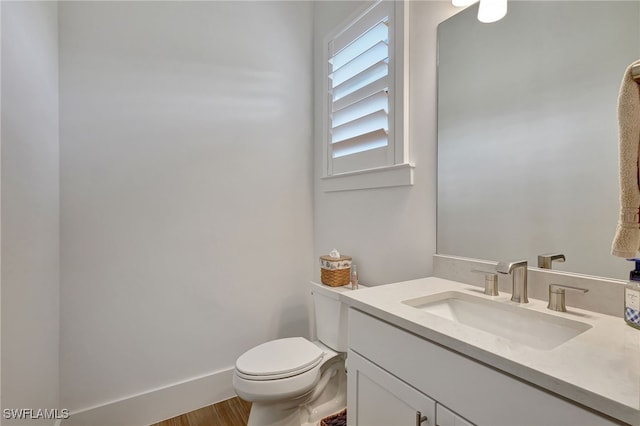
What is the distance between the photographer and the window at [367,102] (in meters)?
1.47

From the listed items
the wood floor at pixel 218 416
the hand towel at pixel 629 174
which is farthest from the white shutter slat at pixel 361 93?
the wood floor at pixel 218 416

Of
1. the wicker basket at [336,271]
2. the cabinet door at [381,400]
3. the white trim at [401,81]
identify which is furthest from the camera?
the wicker basket at [336,271]

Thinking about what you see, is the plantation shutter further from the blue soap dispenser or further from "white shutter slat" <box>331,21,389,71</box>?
the blue soap dispenser

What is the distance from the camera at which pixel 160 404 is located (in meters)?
1.63

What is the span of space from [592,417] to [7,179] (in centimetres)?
150

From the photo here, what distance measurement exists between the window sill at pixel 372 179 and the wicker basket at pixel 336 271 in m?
0.45

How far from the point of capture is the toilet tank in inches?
60.2

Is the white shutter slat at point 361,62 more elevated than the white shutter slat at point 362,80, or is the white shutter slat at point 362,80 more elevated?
the white shutter slat at point 361,62

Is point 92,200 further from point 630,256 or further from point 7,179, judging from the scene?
point 630,256

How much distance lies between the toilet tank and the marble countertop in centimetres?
63

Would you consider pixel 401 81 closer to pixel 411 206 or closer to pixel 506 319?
pixel 411 206

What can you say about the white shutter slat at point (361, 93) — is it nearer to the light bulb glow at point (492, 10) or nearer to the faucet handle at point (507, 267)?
the light bulb glow at point (492, 10)

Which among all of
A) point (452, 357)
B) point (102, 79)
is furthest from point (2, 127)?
point (452, 357)

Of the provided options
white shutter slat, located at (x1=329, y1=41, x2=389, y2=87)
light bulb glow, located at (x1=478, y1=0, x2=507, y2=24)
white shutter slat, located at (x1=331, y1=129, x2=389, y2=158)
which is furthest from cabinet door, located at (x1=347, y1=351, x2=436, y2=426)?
white shutter slat, located at (x1=329, y1=41, x2=389, y2=87)
